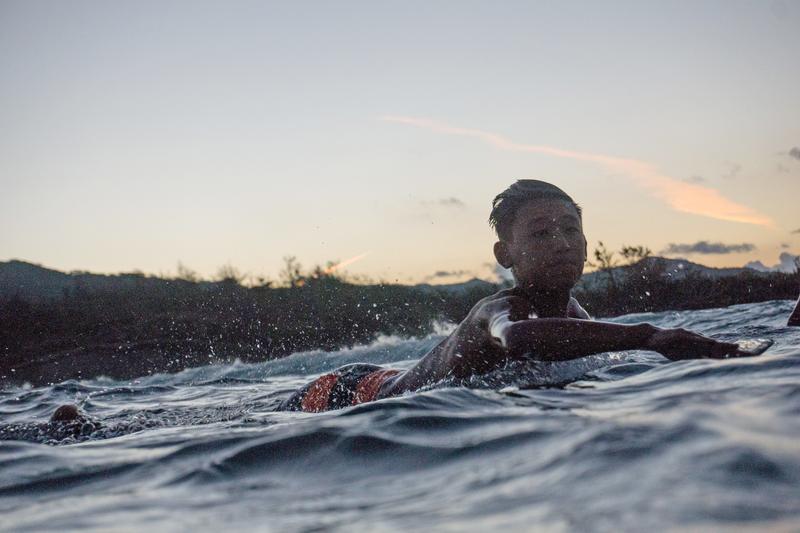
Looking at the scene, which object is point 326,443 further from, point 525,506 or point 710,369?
point 710,369

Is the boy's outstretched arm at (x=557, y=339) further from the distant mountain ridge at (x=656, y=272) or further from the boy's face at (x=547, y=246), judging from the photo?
the distant mountain ridge at (x=656, y=272)

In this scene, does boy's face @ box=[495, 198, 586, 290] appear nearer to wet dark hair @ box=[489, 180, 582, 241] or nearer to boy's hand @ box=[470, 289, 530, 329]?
wet dark hair @ box=[489, 180, 582, 241]

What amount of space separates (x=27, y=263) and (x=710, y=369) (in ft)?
170

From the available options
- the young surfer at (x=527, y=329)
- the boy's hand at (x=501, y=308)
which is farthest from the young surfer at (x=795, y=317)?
the boy's hand at (x=501, y=308)

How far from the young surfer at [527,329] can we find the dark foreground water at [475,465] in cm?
19

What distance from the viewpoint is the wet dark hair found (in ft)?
15.5

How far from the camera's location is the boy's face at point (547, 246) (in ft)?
14.1

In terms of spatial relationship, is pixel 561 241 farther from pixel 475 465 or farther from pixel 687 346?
pixel 475 465

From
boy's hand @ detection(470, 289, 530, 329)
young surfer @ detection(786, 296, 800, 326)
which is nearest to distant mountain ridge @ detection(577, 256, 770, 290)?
young surfer @ detection(786, 296, 800, 326)

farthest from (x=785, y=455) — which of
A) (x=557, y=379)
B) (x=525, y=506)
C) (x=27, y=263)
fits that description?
(x=27, y=263)

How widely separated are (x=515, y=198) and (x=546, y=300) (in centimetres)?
83

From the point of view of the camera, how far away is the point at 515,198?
4773 millimetres

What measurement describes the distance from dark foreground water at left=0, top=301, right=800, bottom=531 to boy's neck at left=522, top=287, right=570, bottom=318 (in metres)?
0.83

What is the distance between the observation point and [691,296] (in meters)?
18.1
